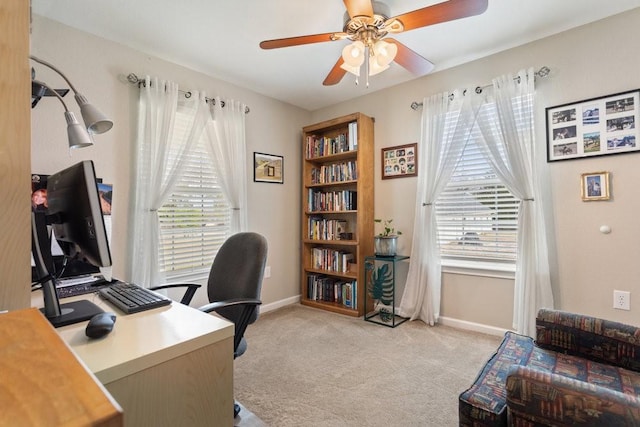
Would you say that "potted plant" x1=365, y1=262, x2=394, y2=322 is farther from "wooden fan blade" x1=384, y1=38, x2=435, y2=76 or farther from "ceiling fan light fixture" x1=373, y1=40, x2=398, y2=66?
"ceiling fan light fixture" x1=373, y1=40, x2=398, y2=66

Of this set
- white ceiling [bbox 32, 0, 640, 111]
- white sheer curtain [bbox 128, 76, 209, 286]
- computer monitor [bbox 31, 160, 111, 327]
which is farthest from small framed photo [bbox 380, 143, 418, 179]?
computer monitor [bbox 31, 160, 111, 327]

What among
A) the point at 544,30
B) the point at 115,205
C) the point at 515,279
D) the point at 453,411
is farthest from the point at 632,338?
the point at 115,205

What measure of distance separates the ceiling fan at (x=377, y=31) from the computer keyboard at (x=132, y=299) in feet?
5.33

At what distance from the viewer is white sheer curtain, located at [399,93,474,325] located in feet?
9.81

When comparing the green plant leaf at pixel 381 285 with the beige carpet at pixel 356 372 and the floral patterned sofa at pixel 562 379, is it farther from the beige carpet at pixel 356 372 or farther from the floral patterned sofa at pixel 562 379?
the floral patterned sofa at pixel 562 379

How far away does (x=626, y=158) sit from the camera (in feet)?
7.31

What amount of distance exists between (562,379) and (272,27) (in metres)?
2.69

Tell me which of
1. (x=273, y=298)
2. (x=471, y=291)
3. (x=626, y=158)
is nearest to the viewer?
(x=626, y=158)

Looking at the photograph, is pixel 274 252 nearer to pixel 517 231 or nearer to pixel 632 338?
pixel 517 231

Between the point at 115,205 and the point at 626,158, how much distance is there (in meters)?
3.90

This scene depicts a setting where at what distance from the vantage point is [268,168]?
12.1 ft

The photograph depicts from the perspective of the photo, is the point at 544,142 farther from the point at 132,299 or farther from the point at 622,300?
the point at 132,299

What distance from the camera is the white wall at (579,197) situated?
222 centimetres

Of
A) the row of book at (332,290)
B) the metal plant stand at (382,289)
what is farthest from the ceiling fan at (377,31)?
the row of book at (332,290)
